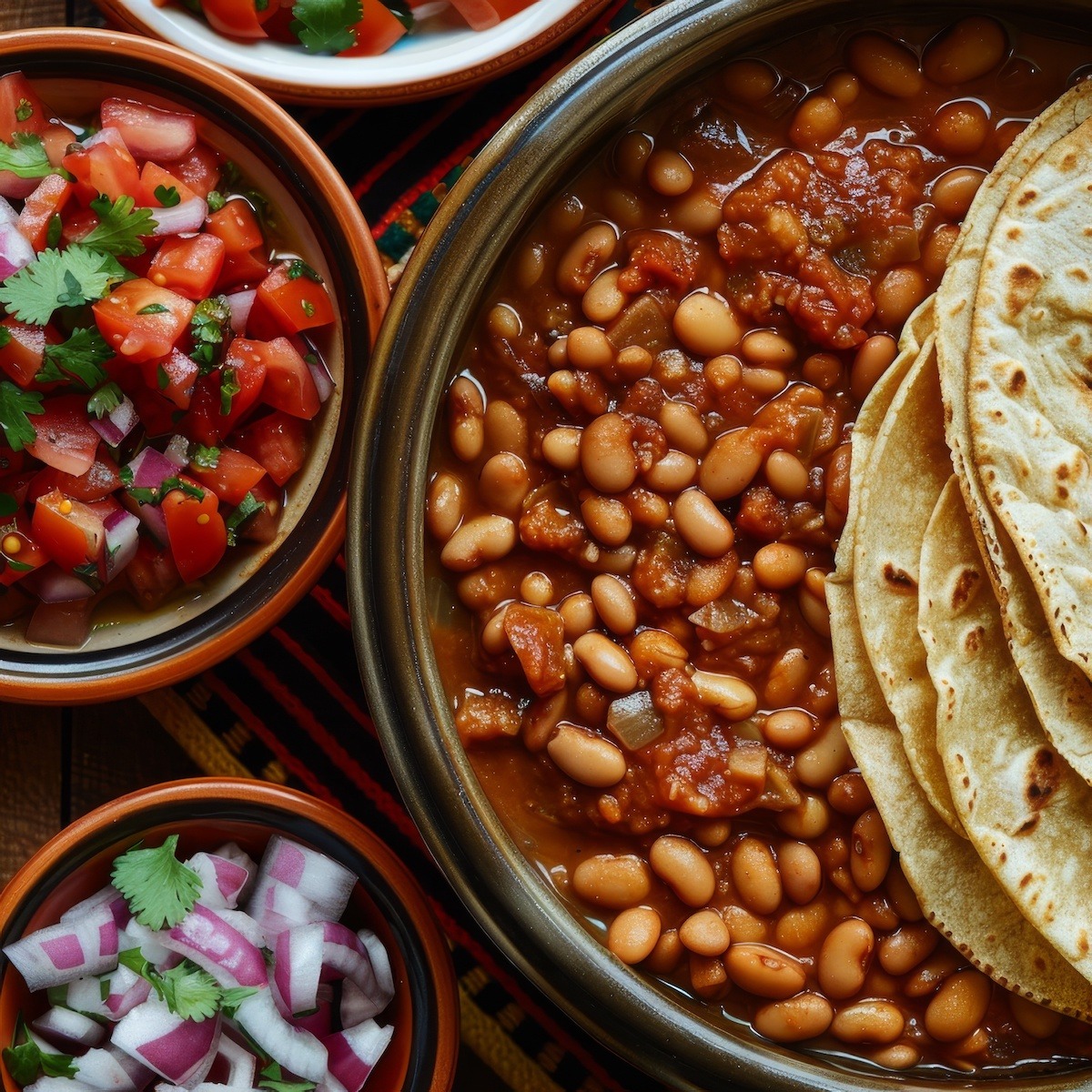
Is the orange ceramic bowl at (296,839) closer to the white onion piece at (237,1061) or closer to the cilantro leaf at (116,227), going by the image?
the white onion piece at (237,1061)

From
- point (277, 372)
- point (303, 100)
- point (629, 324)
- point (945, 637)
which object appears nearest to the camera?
point (945, 637)

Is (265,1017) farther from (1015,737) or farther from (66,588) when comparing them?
(1015,737)

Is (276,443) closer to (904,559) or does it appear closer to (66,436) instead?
(66,436)

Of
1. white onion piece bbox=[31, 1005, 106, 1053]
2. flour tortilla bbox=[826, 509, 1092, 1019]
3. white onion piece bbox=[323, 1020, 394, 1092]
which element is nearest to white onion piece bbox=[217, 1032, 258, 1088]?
white onion piece bbox=[323, 1020, 394, 1092]

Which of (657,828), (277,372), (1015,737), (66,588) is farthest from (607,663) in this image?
(66,588)

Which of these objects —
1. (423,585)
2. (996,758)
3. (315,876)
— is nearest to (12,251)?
(423,585)

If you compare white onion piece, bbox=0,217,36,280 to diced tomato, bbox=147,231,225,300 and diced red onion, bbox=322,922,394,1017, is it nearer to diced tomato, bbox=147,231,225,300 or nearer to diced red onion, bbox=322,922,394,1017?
diced tomato, bbox=147,231,225,300
